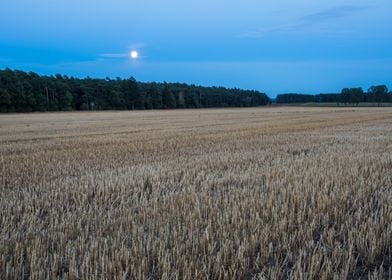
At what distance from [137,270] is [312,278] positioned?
1387mm

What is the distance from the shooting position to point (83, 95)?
85562 millimetres

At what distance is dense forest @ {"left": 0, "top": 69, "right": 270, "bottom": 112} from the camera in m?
73.7

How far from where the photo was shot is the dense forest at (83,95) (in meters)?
73.7

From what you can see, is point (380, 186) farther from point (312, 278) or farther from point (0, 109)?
point (0, 109)

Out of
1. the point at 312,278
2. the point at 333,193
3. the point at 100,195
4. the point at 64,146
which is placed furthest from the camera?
the point at 64,146

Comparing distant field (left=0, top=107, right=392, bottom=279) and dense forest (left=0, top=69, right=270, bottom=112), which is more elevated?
dense forest (left=0, top=69, right=270, bottom=112)

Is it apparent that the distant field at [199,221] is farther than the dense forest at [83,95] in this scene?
No

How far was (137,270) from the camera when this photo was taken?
3023 millimetres

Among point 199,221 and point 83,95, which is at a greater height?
point 83,95

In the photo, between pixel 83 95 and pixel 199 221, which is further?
pixel 83 95

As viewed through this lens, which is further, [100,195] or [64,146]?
[64,146]

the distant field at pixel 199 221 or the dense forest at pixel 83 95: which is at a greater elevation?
the dense forest at pixel 83 95

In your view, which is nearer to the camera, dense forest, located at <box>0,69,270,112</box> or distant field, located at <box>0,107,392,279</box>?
distant field, located at <box>0,107,392,279</box>

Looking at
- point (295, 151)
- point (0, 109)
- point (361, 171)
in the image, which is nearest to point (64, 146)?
point (295, 151)
